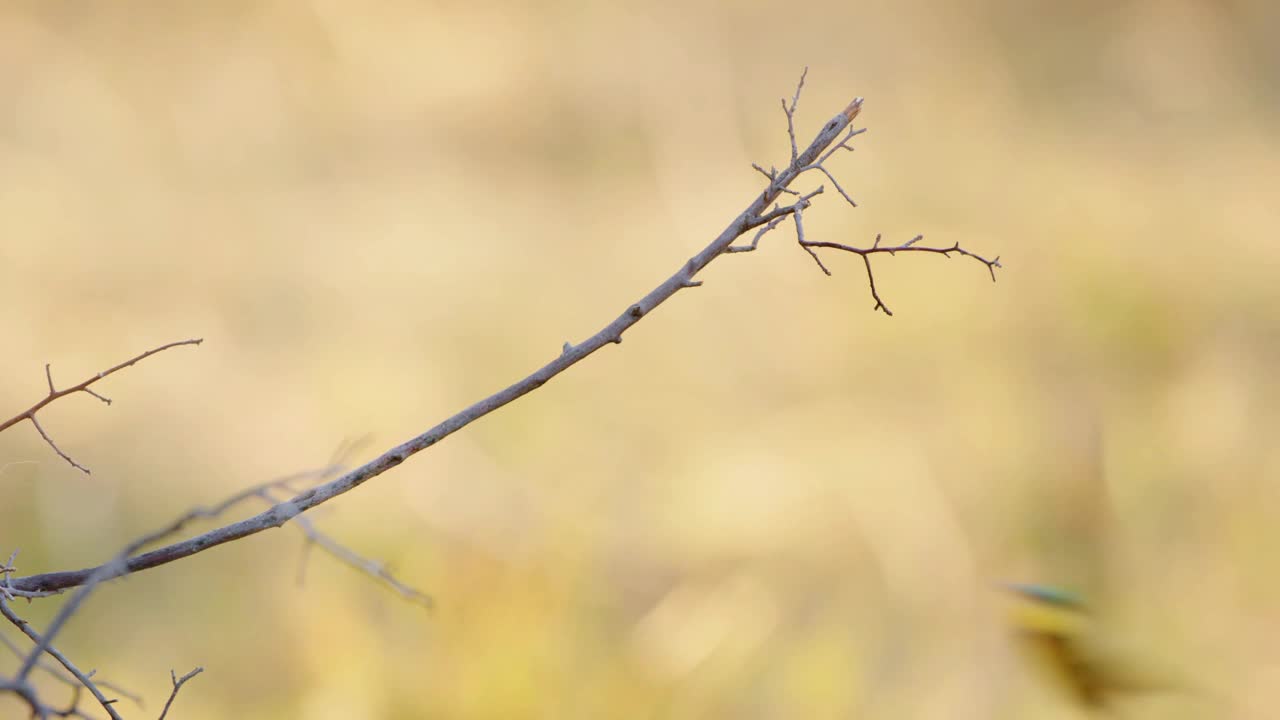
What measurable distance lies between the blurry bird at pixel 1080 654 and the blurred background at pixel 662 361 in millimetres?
57

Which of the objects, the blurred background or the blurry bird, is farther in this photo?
the blurred background

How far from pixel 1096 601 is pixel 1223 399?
45 cm

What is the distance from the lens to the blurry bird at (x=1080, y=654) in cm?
82

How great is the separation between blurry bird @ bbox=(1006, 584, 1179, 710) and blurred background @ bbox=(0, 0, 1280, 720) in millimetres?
57

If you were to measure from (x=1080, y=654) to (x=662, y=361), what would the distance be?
2.36ft

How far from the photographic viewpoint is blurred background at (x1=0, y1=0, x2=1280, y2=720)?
108cm

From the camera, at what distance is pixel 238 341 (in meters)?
1.26

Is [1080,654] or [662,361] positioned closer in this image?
[1080,654]

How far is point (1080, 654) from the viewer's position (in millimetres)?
827

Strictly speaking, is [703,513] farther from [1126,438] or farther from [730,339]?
[1126,438]

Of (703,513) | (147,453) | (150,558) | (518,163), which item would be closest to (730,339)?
(703,513)

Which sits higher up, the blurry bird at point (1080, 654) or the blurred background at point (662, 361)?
the blurred background at point (662, 361)

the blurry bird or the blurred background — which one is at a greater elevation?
the blurred background

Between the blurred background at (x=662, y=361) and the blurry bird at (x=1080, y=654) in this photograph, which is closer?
the blurry bird at (x=1080, y=654)
